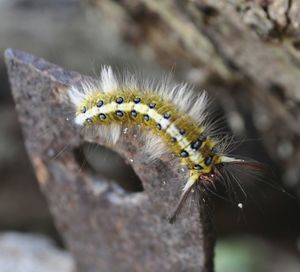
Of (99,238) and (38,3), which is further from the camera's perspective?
(38,3)

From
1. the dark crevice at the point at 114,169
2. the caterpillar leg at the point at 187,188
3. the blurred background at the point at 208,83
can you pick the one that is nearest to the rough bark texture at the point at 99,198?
the caterpillar leg at the point at 187,188

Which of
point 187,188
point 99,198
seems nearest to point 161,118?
point 187,188

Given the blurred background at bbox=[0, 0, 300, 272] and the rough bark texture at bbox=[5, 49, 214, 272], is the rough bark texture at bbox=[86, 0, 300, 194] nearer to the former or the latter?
the blurred background at bbox=[0, 0, 300, 272]

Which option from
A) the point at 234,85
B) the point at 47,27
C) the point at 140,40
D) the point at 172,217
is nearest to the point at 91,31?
the point at 47,27

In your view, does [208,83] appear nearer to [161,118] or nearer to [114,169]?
[114,169]

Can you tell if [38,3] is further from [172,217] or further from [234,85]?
[172,217]

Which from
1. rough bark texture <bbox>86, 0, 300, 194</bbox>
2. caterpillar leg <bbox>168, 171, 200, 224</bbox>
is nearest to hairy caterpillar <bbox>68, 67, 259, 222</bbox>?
caterpillar leg <bbox>168, 171, 200, 224</bbox>

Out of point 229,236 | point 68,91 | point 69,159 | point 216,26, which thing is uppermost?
point 216,26
